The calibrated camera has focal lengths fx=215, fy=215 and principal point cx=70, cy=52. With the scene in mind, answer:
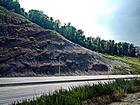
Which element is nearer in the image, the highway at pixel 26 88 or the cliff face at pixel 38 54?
the highway at pixel 26 88

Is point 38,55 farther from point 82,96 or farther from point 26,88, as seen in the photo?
point 82,96

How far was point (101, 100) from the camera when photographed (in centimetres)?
936

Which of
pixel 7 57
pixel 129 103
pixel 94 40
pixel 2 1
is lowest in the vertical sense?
pixel 129 103

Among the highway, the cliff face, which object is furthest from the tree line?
the highway

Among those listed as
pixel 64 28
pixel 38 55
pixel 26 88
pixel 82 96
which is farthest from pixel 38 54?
pixel 64 28

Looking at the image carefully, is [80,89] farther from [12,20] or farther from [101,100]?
[12,20]

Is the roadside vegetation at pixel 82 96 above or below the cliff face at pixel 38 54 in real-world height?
below

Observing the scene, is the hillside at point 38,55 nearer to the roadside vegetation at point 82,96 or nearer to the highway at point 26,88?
the highway at point 26,88

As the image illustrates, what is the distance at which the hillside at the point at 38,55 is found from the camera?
43344 mm

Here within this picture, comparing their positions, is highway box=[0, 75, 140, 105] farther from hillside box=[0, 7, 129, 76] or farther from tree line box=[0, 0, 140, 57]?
tree line box=[0, 0, 140, 57]

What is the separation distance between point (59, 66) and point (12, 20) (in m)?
32.5

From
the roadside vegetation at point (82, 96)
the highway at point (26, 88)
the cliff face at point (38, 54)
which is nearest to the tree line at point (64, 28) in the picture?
the cliff face at point (38, 54)

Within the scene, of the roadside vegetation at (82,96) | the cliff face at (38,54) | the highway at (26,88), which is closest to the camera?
the roadside vegetation at (82,96)

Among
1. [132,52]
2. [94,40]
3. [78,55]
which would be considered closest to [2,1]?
[94,40]
